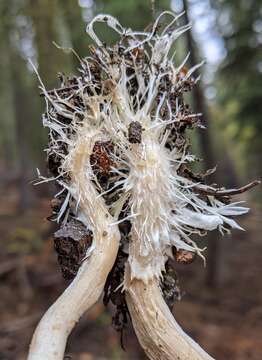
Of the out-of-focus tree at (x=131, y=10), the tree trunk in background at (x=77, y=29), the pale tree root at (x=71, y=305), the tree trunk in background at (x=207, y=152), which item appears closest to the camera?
the pale tree root at (x=71, y=305)

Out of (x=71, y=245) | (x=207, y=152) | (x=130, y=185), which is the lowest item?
(x=71, y=245)

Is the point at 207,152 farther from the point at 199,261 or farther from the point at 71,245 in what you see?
the point at 71,245

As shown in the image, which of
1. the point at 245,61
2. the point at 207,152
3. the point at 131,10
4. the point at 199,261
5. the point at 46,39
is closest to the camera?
the point at 46,39

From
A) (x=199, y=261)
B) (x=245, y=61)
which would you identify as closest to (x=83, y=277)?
(x=245, y=61)

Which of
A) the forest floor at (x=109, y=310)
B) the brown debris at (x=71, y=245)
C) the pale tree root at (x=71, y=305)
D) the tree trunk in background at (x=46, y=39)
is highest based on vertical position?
the tree trunk in background at (x=46, y=39)

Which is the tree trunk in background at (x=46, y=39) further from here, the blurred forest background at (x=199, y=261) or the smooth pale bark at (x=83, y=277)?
the smooth pale bark at (x=83, y=277)

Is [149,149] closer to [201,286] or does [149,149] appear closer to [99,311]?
[99,311]

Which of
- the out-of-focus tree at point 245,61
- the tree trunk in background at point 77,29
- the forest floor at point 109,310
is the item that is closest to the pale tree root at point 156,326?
the forest floor at point 109,310

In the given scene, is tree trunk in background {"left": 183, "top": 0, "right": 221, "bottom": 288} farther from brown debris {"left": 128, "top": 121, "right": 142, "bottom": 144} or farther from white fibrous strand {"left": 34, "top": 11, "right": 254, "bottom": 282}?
brown debris {"left": 128, "top": 121, "right": 142, "bottom": 144}
